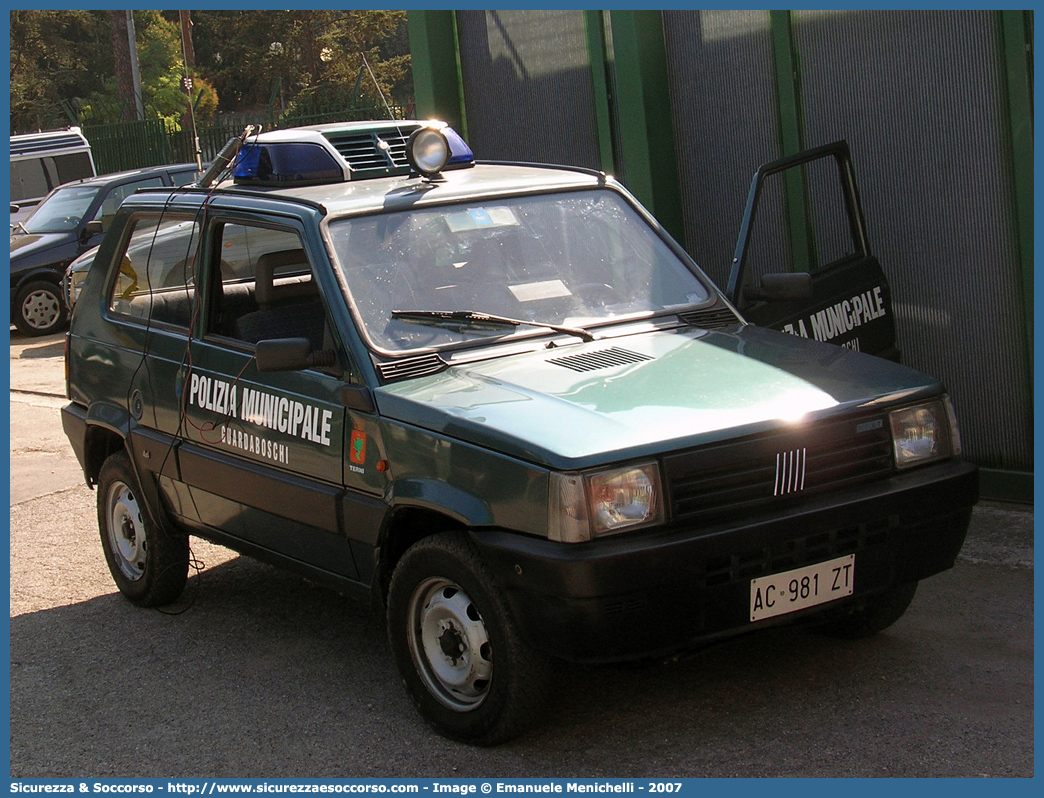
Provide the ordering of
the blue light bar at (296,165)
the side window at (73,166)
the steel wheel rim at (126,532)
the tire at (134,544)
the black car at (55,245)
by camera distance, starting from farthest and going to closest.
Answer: the side window at (73,166), the black car at (55,245), the steel wheel rim at (126,532), the tire at (134,544), the blue light bar at (296,165)

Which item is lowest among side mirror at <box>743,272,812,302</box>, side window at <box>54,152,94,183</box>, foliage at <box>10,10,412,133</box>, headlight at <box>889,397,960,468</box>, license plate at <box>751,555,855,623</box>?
license plate at <box>751,555,855,623</box>

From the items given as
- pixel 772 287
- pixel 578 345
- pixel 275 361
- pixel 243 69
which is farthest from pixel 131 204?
pixel 243 69

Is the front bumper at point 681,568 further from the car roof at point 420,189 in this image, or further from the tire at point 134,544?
the tire at point 134,544

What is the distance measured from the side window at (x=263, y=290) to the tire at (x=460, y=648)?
1.16m

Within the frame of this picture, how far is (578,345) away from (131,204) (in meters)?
2.59

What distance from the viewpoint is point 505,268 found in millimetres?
4855

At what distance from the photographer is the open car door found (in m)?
5.42

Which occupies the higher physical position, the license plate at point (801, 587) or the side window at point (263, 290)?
the side window at point (263, 290)

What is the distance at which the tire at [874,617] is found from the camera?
466 cm

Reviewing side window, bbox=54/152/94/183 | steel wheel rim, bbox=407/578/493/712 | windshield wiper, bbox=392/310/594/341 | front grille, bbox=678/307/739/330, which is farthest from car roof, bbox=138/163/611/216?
side window, bbox=54/152/94/183

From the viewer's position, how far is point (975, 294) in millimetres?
6645

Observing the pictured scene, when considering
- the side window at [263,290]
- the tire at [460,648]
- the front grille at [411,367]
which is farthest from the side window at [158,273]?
the tire at [460,648]

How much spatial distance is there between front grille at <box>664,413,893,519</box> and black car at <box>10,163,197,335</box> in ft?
43.6

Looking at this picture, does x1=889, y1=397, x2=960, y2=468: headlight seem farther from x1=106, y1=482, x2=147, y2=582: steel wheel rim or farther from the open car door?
x1=106, y1=482, x2=147, y2=582: steel wheel rim
